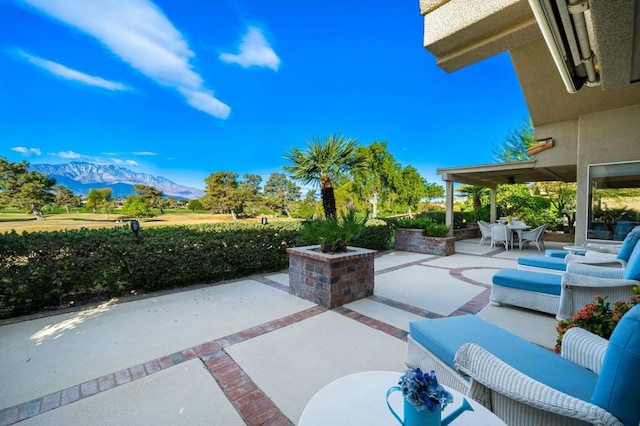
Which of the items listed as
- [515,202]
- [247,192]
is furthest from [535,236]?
[247,192]

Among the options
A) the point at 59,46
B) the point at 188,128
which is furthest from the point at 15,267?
the point at 188,128

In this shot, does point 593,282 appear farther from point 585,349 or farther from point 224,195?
point 224,195

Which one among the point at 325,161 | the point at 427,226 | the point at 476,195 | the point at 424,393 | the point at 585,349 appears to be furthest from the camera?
the point at 476,195

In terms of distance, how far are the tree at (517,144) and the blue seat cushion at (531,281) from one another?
69.4ft

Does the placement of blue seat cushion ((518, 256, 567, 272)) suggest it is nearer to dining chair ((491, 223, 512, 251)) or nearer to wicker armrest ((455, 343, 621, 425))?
wicker armrest ((455, 343, 621, 425))

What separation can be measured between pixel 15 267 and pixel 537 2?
624 centimetres

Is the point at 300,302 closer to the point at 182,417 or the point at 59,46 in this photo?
the point at 182,417

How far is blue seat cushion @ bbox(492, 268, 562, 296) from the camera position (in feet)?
11.6

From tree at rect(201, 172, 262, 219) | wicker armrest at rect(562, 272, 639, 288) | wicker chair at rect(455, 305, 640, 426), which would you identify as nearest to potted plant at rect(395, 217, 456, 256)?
wicker armrest at rect(562, 272, 639, 288)

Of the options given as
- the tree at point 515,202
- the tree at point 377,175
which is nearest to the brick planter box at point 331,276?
the tree at point 377,175

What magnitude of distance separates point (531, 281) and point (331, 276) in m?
2.77

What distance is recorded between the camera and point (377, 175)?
17.9 m

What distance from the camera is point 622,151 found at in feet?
17.1

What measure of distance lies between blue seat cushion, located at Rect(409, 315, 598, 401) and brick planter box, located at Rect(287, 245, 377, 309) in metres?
1.83
